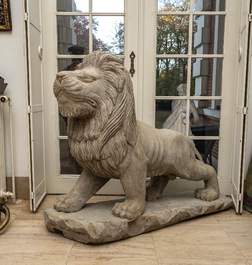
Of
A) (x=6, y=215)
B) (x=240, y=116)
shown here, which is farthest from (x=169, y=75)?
(x=6, y=215)

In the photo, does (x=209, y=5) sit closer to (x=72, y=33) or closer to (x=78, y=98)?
(x=72, y=33)

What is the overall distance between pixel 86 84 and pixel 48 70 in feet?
3.68

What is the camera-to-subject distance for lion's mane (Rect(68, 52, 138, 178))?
1970 millimetres

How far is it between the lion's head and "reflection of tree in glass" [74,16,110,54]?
0.84 meters

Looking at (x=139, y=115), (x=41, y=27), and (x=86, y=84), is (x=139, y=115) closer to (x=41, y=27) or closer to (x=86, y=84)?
Result: (x=86, y=84)

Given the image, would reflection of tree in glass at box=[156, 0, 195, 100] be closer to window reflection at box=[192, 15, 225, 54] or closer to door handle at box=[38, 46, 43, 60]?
window reflection at box=[192, 15, 225, 54]

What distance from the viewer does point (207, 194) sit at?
102 inches

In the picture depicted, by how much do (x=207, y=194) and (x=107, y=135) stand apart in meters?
1.16

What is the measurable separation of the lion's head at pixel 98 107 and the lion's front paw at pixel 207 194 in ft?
3.12

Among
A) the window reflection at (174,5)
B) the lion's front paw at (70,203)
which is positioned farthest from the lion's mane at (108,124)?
the window reflection at (174,5)

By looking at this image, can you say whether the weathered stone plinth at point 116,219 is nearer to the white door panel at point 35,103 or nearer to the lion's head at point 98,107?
the lion's head at point 98,107

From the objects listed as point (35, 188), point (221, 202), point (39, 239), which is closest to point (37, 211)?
point (35, 188)

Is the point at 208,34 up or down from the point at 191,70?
up

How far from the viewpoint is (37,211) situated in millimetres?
2621
